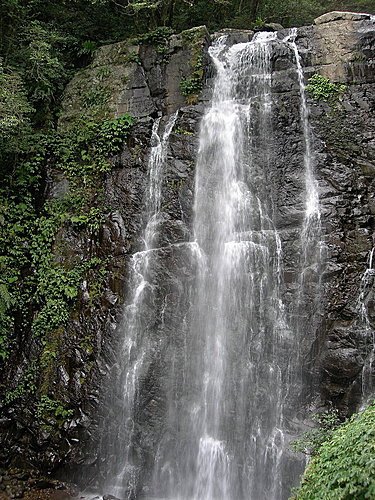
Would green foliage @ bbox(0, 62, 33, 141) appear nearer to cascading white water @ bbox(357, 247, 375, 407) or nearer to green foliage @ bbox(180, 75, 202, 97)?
green foliage @ bbox(180, 75, 202, 97)

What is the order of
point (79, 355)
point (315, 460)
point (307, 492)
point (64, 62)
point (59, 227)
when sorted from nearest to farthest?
point (307, 492) < point (315, 460) < point (79, 355) < point (59, 227) < point (64, 62)

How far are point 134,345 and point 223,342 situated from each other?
185 cm

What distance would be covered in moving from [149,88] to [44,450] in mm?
9358

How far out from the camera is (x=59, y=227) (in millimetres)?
11383

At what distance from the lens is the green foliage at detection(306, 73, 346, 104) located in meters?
11.8

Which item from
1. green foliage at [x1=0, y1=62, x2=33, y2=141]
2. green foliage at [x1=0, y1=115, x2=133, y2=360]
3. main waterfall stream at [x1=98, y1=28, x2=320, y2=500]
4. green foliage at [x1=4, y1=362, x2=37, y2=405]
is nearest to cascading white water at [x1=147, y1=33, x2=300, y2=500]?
main waterfall stream at [x1=98, y1=28, x2=320, y2=500]

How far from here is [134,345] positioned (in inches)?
388

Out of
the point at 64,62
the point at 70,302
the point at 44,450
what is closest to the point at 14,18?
the point at 64,62

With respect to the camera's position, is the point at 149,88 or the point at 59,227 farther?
the point at 149,88

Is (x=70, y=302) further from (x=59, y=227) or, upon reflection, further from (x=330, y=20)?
(x=330, y=20)

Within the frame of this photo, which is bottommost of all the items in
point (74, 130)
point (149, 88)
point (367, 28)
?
point (74, 130)

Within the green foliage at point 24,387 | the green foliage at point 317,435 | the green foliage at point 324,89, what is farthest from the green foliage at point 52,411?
the green foliage at point 324,89

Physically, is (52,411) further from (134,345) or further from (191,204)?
(191,204)

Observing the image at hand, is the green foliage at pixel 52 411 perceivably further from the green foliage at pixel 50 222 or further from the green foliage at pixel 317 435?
the green foliage at pixel 317 435
